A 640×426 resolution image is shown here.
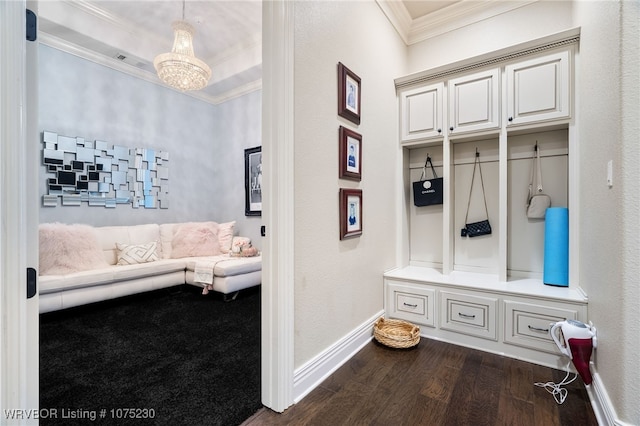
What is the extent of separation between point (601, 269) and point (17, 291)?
242 centimetres

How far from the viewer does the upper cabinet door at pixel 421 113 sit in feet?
8.89

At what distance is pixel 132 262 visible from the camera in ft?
12.1

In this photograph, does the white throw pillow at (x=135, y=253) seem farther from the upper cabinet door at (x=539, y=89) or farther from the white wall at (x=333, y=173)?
the upper cabinet door at (x=539, y=89)

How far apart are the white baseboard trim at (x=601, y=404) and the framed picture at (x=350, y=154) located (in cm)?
178

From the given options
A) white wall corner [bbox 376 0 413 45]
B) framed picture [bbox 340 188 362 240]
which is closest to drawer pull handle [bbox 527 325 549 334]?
framed picture [bbox 340 188 362 240]

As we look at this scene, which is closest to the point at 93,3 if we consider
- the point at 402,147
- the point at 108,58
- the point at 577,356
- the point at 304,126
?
the point at 108,58

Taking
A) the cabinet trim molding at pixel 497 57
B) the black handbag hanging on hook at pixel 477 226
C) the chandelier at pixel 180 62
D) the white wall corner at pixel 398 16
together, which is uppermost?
the white wall corner at pixel 398 16

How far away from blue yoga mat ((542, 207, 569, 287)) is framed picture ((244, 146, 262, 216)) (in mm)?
3537

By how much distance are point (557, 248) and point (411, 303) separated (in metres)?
1.17

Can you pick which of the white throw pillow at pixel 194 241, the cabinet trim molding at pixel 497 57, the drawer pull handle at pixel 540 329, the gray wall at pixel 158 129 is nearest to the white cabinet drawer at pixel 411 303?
the drawer pull handle at pixel 540 329

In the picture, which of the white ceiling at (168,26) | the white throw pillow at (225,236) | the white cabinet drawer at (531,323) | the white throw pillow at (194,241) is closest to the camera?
the white cabinet drawer at (531,323)

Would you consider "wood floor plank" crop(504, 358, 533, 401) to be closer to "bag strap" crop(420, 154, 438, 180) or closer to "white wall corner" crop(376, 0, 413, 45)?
"bag strap" crop(420, 154, 438, 180)

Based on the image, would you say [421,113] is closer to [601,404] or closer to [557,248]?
[557,248]

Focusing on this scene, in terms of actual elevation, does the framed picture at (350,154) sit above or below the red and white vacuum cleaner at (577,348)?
above
